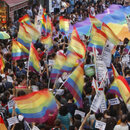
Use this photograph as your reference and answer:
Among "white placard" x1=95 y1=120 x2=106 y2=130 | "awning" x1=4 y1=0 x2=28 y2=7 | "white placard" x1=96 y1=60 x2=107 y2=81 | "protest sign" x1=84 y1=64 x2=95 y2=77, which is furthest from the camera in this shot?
"awning" x1=4 y1=0 x2=28 y2=7

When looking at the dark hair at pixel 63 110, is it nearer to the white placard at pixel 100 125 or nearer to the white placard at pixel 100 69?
the white placard at pixel 100 125

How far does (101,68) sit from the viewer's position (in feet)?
31.5

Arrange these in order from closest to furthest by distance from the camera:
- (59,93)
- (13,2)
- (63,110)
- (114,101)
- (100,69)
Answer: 1. (63,110)
2. (114,101)
3. (59,93)
4. (100,69)
5. (13,2)

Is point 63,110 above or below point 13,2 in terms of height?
below

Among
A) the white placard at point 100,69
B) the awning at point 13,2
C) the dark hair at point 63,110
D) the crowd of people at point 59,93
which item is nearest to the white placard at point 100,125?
the crowd of people at point 59,93

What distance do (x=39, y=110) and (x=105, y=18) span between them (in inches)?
580

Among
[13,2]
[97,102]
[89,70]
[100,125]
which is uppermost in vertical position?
[13,2]

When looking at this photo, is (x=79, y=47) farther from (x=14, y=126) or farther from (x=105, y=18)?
(x=105, y=18)

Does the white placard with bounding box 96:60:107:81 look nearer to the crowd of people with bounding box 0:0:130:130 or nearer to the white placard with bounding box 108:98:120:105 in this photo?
the crowd of people with bounding box 0:0:130:130

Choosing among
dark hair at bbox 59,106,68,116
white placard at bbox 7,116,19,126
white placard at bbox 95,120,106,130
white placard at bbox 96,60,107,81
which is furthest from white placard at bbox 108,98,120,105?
white placard at bbox 7,116,19,126

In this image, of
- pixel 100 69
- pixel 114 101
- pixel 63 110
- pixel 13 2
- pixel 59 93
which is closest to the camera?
pixel 63 110

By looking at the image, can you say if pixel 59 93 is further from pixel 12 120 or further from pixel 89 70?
pixel 12 120

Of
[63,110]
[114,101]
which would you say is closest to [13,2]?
[114,101]

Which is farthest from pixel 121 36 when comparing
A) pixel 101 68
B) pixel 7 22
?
pixel 101 68
